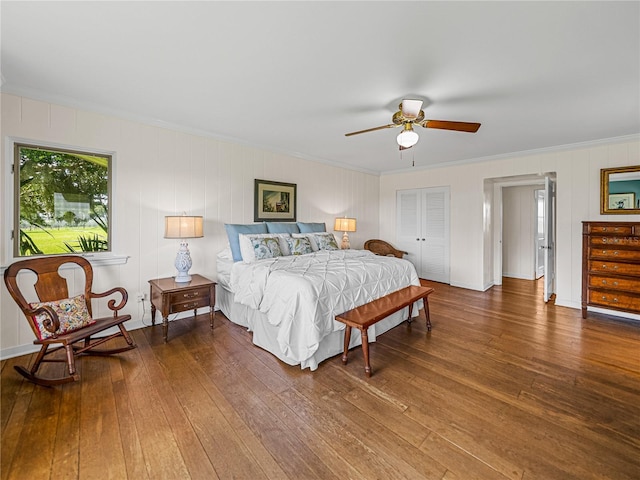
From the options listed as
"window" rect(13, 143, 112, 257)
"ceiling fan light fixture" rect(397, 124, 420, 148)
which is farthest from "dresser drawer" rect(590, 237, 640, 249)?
"window" rect(13, 143, 112, 257)

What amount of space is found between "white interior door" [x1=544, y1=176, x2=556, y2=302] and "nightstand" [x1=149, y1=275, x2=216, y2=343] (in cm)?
487

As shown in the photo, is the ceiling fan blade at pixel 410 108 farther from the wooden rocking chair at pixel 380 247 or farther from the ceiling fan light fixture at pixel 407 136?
the wooden rocking chair at pixel 380 247

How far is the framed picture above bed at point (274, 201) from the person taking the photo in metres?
4.37

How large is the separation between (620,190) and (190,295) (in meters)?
5.71

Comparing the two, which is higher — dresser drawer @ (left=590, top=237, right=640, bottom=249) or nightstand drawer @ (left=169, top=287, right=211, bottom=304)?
dresser drawer @ (left=590, top=237, right=640, bottom=249)

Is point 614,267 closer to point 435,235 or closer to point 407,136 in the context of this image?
point 435,235

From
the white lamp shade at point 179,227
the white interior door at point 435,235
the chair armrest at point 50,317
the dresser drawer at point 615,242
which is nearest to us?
the chair armrest at point 50,317

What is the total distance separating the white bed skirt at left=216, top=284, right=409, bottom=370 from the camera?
2.55 m

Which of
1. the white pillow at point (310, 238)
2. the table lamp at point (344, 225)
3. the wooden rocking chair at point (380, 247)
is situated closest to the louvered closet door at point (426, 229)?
the wooden rocking chair at point (380, 247)

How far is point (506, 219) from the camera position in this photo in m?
6.60

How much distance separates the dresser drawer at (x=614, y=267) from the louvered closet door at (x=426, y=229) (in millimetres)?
2241

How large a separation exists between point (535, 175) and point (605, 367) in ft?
11.3

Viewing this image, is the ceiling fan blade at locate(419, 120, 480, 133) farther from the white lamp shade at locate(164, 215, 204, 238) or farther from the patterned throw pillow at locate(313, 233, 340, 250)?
the white lamp shade at locate(164, 215, 204, 238)

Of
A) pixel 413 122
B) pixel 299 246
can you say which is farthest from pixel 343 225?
pixel 413 122
